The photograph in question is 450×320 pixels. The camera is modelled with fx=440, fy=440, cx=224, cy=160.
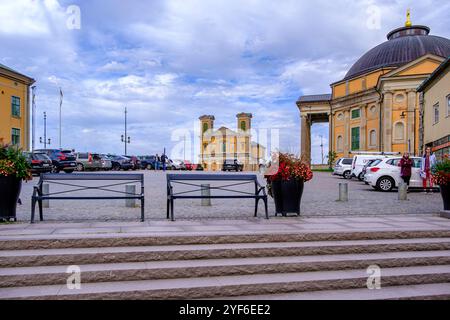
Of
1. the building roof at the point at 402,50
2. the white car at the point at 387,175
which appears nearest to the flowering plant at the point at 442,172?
the white car at the point at 387,175

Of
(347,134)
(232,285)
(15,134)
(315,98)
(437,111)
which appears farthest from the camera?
(315,98)

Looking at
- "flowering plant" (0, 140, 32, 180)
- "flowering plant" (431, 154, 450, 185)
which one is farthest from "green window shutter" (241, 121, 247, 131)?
"flowering plant" (0, 140, 32, 180)

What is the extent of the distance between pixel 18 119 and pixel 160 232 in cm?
4466

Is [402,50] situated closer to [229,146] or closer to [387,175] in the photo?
[229,146]

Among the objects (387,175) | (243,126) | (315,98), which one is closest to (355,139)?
(243,126)

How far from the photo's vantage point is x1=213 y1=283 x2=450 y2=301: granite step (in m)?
5.35

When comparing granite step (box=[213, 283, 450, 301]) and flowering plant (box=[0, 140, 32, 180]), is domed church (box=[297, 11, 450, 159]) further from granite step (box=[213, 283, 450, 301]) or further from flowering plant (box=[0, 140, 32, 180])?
flowering plant (box=[0, 140, 32, 180])

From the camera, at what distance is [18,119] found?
46094 millimetres

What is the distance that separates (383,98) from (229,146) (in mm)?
21885

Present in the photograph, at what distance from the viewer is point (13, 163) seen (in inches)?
311

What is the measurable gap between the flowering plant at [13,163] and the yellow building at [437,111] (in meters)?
24.7

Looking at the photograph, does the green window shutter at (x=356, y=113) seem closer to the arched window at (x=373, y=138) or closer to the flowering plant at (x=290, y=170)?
the arched window at (x=373, y=138)
